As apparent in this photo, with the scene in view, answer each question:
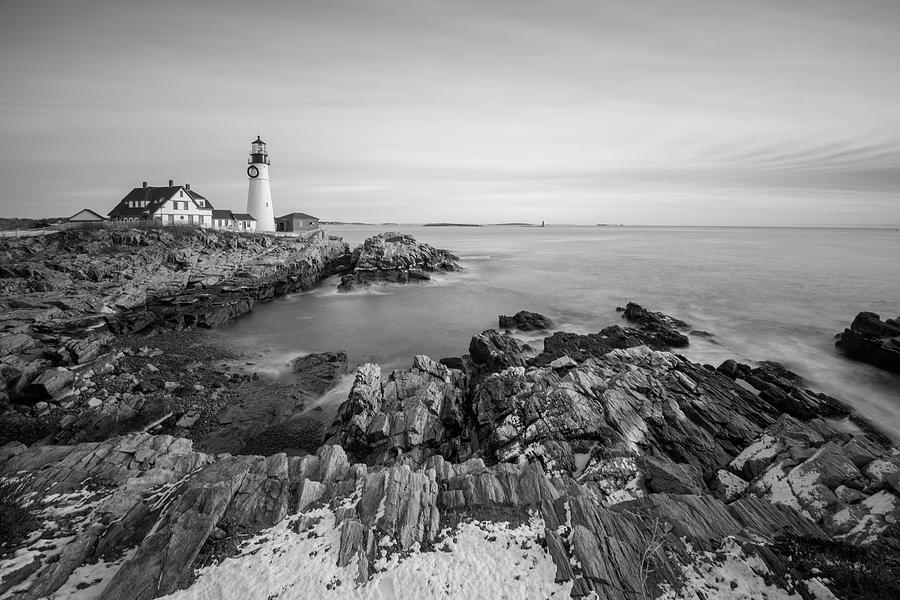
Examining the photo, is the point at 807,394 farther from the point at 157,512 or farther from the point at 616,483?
the point at 157,512

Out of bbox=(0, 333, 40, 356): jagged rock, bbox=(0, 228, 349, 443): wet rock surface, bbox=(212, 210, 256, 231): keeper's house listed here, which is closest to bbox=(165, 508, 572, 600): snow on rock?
bbox=(0, 228, 349, 443): wet rock surface

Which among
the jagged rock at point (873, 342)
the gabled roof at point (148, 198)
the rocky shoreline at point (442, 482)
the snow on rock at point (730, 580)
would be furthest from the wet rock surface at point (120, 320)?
the jagged rock at point (873, 342)

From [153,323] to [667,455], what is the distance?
33.7 m

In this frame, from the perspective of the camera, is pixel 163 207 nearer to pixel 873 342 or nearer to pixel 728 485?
pixel 728 485

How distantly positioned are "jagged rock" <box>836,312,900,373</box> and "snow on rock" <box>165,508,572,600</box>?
88.4ft

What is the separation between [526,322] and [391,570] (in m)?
25.1

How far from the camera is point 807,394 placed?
1741cm

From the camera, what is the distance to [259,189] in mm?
60688

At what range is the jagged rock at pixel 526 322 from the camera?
3084 cm

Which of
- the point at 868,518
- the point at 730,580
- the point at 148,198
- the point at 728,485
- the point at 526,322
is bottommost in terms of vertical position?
the point at 526,322

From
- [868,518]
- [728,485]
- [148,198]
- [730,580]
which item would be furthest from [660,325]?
[148,198]

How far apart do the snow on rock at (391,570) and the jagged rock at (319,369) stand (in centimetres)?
1215

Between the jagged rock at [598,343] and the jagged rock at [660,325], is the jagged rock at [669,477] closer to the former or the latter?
the jagged rock at [598,343]

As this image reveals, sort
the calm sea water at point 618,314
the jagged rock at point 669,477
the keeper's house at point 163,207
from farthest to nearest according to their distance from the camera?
the keeper's house at point 163,207
the calm sea water at point 618,314
the jagged rock at point 669,477
